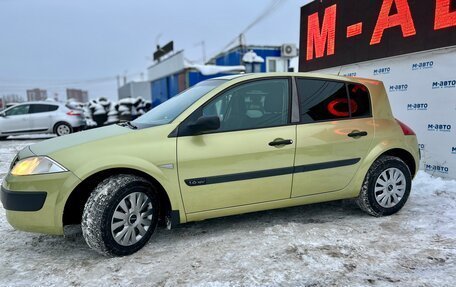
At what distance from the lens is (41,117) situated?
14.1 meters

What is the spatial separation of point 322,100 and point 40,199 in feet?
9.46

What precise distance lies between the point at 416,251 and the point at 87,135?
321 cm

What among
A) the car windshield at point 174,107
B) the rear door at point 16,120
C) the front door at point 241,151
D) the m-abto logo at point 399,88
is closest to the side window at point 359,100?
the front door at point 241,151

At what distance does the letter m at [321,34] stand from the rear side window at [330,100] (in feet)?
14.1

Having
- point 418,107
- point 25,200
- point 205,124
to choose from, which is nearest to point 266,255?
point 205,124

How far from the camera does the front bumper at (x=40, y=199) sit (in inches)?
121

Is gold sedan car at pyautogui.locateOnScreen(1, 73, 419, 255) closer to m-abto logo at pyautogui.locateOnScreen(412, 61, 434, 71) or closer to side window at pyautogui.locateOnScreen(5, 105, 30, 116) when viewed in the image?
m-abto logo at pyautogui.locateOnScreen(412, 61, 434, 71)

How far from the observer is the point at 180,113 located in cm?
357

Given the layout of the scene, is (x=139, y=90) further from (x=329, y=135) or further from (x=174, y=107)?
(x=329, y=135)

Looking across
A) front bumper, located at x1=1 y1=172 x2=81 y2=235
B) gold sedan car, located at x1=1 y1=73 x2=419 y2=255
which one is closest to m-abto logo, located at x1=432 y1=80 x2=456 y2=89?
gold sedan car, located at x1=1 y1=73 x2=419 y2=255

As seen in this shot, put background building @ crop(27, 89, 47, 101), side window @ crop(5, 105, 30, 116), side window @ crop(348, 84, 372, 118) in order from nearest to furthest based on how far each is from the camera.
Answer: side window @ crop(348, 84, 372, 118) < side window @ crop(5, 105, 30, 116) < background building @ crop(27, 89, 47, 101)

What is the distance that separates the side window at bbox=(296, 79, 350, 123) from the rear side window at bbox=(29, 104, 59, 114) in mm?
12784

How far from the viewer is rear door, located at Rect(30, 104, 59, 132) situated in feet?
46.2

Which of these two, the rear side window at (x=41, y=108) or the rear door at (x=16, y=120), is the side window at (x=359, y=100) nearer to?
the rear side window at (x=41, y=108)
